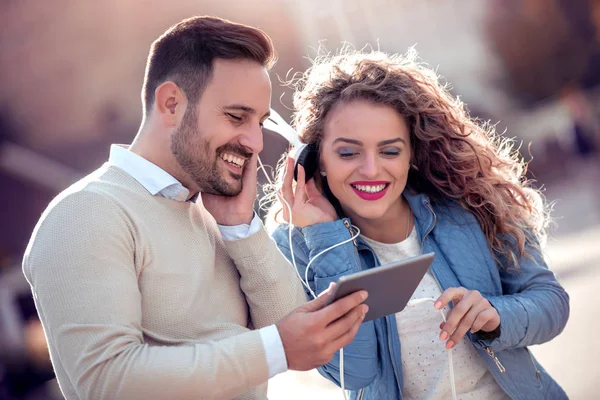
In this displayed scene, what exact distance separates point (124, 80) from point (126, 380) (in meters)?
5.36

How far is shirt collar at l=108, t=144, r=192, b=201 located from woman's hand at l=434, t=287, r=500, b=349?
2.91 feet

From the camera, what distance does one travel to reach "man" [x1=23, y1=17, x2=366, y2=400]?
4.97 ft

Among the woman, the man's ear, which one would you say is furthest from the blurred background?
the man's ear

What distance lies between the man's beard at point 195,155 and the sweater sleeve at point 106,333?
0.38 meters

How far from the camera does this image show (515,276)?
242 centimetres

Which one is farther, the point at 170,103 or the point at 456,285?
the point at 456,285

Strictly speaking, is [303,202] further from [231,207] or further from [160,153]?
[160,153]

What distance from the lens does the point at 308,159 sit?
2557 millimetres

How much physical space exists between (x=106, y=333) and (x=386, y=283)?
0.70 metres

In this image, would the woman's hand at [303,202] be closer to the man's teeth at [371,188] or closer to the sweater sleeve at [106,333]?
the man's teeth at [371,188]

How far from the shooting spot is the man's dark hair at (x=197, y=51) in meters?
1.97

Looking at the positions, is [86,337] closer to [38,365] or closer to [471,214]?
[471,214]

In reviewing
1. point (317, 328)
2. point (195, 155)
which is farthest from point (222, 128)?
point (317, 328)

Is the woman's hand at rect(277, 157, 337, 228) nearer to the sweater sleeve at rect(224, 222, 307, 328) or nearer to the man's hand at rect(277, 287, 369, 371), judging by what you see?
the sweater sleeve at rect(224, 222, 307, 328)
